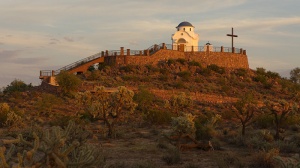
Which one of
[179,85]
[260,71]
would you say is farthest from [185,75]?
[260,71]

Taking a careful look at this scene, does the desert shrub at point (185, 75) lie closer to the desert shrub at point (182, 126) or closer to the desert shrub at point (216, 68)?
the desert shrub at point (216, 68)

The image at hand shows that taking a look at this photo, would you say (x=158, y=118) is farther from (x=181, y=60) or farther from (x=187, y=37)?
(x=187, y=37)

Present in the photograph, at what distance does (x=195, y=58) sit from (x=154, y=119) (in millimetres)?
32613

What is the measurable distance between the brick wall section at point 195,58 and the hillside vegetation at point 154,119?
1614mm

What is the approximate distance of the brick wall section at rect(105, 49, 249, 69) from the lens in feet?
181

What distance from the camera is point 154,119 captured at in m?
28.2

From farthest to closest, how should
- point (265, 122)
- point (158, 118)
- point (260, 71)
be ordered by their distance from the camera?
point (260, 71) → point (158, 118) → point (265, 122)

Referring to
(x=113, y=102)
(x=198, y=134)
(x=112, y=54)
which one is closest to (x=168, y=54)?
(x=112, y=54)

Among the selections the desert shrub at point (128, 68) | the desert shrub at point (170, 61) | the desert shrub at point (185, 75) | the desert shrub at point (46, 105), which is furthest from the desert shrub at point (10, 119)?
the desert shrub at point (170, 61)

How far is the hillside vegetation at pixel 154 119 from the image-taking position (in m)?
10.3

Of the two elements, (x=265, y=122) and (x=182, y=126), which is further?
(x=265, y=122)

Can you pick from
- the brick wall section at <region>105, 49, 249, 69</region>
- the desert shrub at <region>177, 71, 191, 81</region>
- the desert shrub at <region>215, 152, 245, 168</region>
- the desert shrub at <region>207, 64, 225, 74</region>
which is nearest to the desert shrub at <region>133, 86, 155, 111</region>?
the desert shrub at <region>177, 71, 191, 81</region>

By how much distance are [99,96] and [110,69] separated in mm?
29812

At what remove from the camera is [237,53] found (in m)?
63.5
